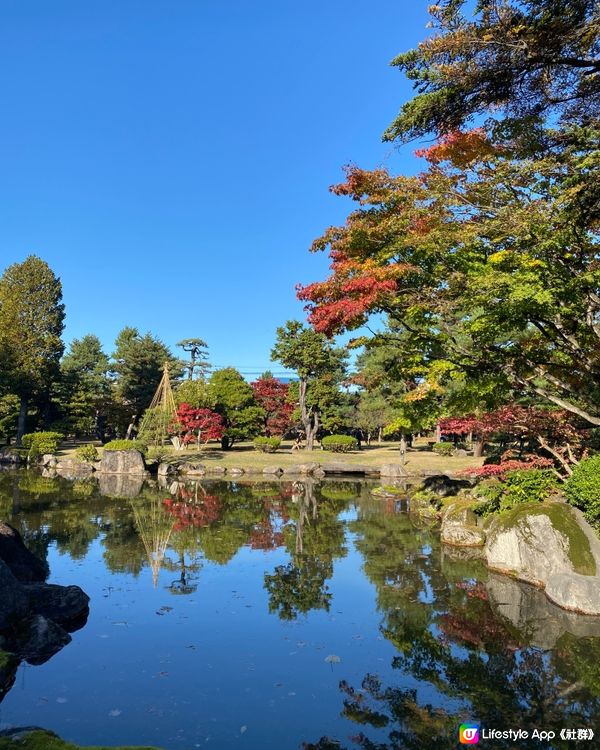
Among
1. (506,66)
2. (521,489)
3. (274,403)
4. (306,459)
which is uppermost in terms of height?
(506,66)

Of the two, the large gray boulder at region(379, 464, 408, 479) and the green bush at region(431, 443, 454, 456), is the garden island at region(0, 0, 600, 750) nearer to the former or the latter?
the large gray boulder at region(379, 464, 408, 479)

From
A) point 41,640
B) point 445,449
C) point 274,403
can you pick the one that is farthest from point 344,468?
point 41,640

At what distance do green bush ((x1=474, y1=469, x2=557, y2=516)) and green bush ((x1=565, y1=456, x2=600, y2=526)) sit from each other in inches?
33.0

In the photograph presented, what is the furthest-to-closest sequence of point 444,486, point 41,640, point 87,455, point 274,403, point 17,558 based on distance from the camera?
point 274,403 < point 87,455 < point 444,486 < point 17,558 < point 41,640

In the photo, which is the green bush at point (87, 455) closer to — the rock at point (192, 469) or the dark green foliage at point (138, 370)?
the rock at point (192, 469)

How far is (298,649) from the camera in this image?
6.94 metres

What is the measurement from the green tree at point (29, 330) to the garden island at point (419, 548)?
23495mm

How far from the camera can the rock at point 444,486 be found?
64.8ft

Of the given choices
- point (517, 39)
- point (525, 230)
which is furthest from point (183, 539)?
point (517, 39)

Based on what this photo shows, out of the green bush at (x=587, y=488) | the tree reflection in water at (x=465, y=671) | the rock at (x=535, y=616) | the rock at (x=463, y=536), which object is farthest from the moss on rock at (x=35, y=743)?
the rock at (x=463, y=536)

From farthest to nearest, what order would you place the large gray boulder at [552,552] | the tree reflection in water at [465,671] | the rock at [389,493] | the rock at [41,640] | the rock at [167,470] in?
1. the rock at [167,470]
2. the rock at [389,493]
3. the large gray boulder at [552,552]
4. the rock at [41,640]
5. the tree reflection in water at [465,671]

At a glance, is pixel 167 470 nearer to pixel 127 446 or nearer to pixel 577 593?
pixel 127 446

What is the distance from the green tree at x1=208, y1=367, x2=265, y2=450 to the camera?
132ft

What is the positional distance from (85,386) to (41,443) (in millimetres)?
9709
